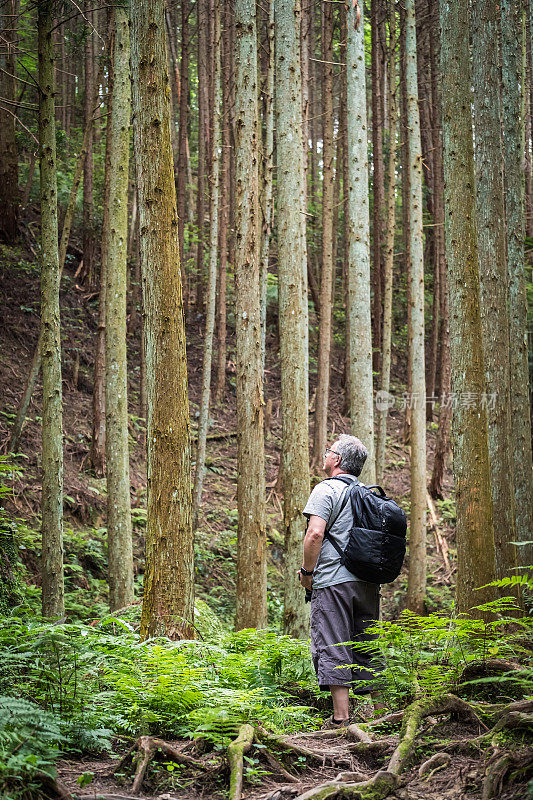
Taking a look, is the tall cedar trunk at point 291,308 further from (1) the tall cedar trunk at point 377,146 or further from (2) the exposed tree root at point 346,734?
(1) the tall cedar trunk at point 377,146

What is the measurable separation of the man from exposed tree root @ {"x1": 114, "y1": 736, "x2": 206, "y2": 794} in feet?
5.66

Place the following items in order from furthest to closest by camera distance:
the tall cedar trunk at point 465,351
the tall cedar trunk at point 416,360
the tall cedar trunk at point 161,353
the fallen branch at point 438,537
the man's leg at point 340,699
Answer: the fallen branch at point 438,537 → the tall cedar trunk at point 416,360 → the tall cedar trunk at point 465,351 → the tall cedar trunk at point 161,353 → the man's leg at point 340,699

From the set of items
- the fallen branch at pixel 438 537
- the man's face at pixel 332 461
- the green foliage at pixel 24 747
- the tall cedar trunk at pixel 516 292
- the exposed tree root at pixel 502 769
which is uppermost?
the tall cedar trunk at pixel 516 292

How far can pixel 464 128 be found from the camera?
5.84 m

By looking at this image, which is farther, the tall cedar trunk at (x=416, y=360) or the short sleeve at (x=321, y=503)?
the tall cedar trunk at (x=416, y=360)

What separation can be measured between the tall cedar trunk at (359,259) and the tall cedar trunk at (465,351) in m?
2.78

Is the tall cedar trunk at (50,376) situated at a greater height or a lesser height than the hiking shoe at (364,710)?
greater

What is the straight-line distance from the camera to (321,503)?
15.3 feet

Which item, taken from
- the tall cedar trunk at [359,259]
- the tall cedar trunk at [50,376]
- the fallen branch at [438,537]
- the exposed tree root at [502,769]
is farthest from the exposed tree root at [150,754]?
the fallen branch at [438,537]

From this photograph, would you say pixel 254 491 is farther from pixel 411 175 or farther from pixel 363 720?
pixel 411 175

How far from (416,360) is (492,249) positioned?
4982 millimetres

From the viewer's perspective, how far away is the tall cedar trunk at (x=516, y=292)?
8.70 meters

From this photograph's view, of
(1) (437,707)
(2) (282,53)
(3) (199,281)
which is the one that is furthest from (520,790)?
(3) (199,281)

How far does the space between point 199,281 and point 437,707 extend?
685 inches
